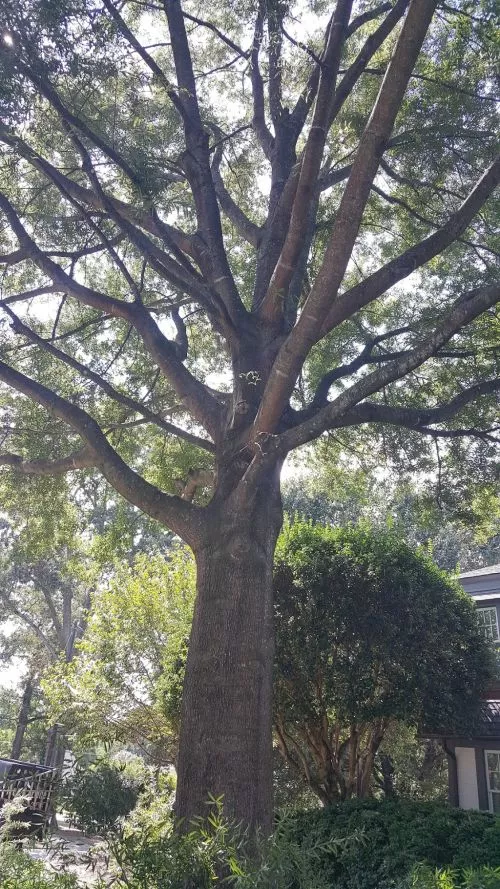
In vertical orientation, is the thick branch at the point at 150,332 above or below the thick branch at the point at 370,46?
below

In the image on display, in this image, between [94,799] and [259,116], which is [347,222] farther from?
[259,116]

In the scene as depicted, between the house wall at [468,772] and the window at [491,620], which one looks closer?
the house wall at [468,772]

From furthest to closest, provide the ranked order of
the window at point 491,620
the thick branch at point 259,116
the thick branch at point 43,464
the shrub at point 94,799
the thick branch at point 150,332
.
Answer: the window at point 491,620 < the thick branch at point 259,116 < the thick branch at point 43,464 < the thick branch at point 150,332 < the shrub at point 94,799

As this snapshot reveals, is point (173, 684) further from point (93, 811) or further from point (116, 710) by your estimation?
point (93, 811)

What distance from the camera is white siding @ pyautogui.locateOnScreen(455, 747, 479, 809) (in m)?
12.8

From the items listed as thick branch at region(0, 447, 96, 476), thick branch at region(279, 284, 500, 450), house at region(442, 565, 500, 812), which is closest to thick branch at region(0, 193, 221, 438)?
thick branch at region(0, 447, 96, 476)

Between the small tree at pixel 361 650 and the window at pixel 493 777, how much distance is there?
113 inches

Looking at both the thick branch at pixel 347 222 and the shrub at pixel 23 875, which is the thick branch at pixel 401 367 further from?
the shrub at pixel 23 875

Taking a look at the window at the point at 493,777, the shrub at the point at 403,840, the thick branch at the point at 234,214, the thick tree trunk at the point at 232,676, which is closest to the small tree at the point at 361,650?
the shrub at the point at 403,840

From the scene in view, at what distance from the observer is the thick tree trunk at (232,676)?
5.45 metres

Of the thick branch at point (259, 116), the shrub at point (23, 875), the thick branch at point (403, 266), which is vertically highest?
the thick branch at point (259, 116)

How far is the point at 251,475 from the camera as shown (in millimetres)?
6414

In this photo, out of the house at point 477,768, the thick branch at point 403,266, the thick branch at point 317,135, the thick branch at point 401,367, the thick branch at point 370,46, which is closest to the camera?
the thick branch at point 401,367

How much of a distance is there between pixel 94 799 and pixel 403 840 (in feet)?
15.3
